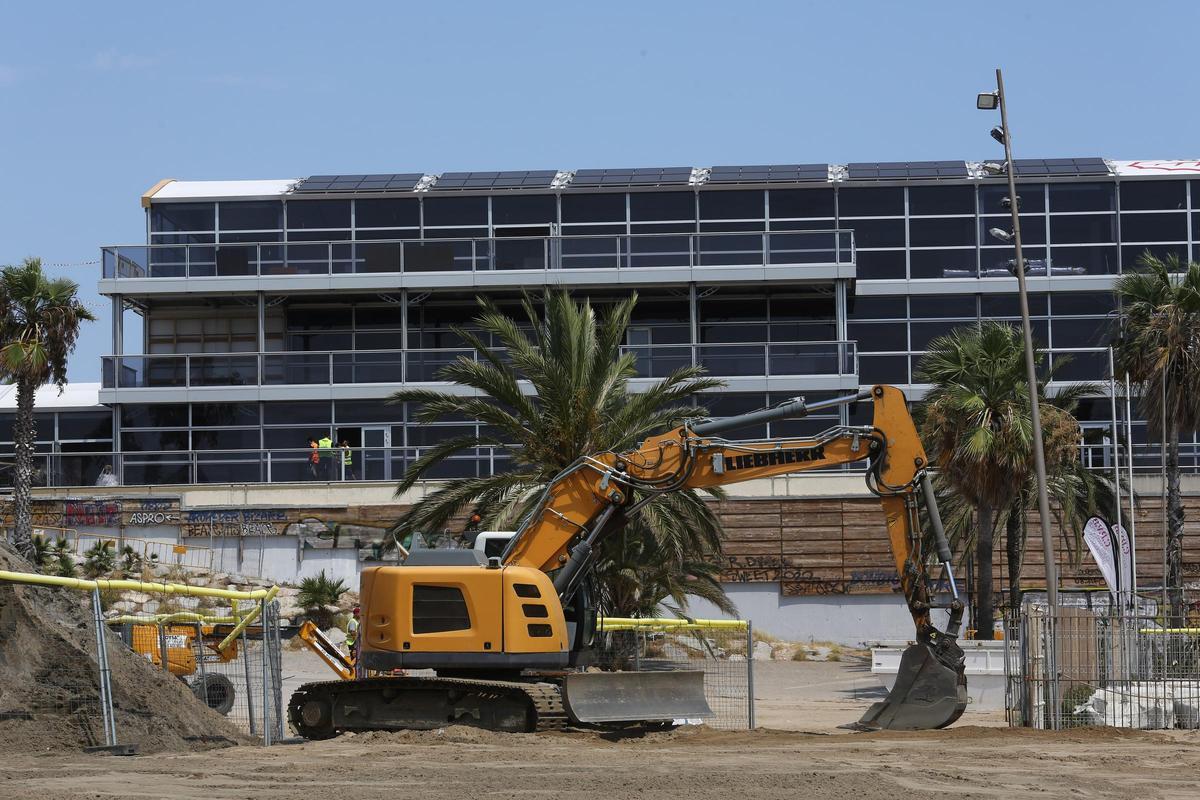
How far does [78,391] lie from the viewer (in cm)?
4728

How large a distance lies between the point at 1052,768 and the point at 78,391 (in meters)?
38.2

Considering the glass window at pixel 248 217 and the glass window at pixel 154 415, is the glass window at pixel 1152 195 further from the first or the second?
the glass window at pixel 154 415

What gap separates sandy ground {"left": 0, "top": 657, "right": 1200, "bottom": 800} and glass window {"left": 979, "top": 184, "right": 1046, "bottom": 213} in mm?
30027

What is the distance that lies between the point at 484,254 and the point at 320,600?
43.5 feet

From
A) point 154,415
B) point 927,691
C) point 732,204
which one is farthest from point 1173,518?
point 154,415

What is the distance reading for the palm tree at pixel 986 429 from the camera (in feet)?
92.6

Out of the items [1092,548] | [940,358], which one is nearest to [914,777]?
[1092,548]

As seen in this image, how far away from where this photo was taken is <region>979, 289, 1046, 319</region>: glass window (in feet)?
148

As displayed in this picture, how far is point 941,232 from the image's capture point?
45.9 meters

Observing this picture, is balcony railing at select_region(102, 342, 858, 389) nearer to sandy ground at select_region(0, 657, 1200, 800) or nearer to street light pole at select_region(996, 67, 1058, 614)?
street light pole at select_region(996, 67, 1058, 614)

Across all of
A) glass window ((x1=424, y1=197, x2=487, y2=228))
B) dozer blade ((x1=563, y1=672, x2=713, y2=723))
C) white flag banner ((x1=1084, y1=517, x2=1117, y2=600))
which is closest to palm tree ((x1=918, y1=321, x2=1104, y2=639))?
white flag banner ((x1=1084, y1=517, x2=1117, y2=600))

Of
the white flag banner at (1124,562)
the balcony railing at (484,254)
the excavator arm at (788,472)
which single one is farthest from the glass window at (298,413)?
the excavator arm at (788,472)

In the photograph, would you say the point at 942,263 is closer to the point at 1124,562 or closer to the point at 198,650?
the point at 1124,562

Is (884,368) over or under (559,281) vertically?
under
